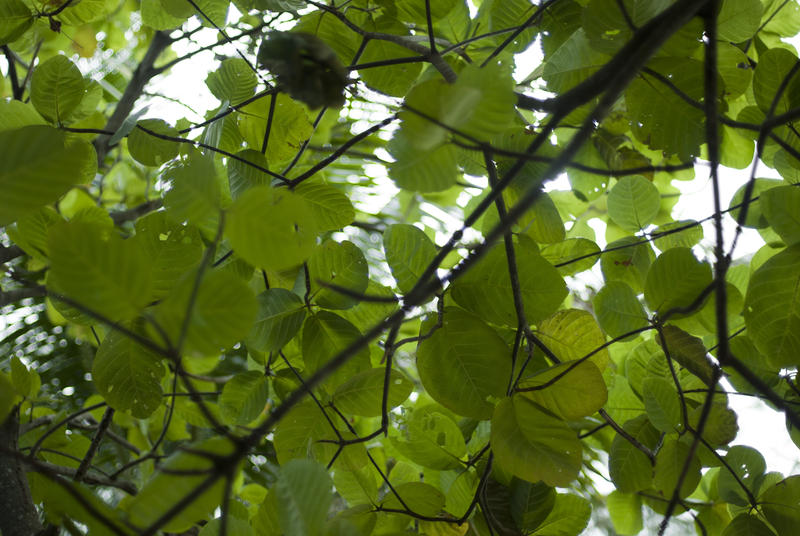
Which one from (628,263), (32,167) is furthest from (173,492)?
(628,263)

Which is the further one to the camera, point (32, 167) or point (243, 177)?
point (243, 177)

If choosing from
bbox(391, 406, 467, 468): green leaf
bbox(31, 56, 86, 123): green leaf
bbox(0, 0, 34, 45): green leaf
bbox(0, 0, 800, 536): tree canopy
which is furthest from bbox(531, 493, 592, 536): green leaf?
bbox(0, 0, 34, 45): green leaf

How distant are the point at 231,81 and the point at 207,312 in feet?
1.48

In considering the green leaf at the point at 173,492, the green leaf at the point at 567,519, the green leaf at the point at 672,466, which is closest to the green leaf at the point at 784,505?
the green leaf at the point at 672,466

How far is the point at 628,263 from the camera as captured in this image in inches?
31.3

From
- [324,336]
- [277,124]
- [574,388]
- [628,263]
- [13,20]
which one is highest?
[13,20]

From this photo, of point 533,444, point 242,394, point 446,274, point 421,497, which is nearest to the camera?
point 446,274

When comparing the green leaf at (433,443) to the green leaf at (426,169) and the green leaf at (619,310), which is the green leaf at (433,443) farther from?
the green leaf at (426,169)

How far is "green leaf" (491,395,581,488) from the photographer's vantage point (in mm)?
521

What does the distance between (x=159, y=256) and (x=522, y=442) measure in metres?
0.39

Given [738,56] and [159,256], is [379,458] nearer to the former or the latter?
[159,256]

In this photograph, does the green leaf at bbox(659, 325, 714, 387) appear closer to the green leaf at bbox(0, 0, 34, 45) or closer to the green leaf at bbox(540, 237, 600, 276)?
the green leaf at bbox(540, 237, 600, 276)

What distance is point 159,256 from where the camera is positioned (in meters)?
0.58

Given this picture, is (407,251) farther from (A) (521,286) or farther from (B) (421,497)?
(B) (421,497)
